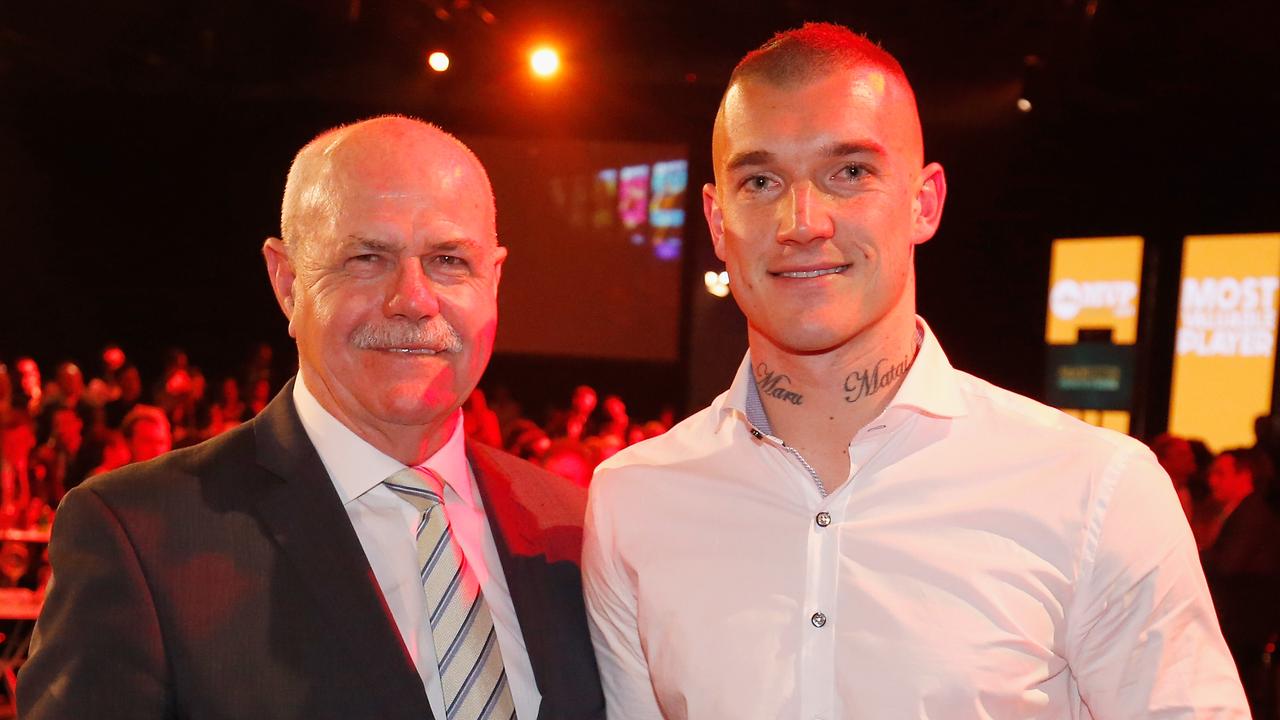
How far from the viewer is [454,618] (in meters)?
1.80

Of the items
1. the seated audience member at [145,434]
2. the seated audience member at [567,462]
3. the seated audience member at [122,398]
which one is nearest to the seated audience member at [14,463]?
the seated audience member at [145,434]

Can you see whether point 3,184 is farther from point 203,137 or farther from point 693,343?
point 693,343

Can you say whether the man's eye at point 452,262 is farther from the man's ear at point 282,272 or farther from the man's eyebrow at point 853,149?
the man's eyebrow at point 853,149

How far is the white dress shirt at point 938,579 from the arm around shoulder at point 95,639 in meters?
0.72

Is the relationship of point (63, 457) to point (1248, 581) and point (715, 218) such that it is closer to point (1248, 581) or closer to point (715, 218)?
point (1248, 581)

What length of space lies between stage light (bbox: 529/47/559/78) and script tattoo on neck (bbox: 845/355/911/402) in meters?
7.80

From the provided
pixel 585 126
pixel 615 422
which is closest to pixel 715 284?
pixel 585 126

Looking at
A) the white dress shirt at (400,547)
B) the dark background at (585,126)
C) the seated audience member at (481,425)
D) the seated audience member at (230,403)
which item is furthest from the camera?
the seated audience member at (230,403)

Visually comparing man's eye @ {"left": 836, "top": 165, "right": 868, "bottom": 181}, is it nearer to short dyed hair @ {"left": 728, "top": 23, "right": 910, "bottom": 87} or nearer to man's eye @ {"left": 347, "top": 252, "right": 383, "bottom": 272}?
short dyed hair @ {"left": 728, "top": 23, "right": 910, "bottom": 87}

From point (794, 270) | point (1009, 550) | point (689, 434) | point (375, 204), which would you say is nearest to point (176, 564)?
point (375, 204)

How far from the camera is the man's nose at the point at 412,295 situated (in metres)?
1.80

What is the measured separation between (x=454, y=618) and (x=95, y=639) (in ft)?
1.68

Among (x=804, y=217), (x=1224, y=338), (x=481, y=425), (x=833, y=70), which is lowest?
(x=481, y=425)

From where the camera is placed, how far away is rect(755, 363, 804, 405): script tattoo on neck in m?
1.77
